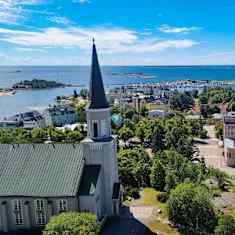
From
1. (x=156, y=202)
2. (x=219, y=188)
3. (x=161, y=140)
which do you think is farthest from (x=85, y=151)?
(x=161, y=140)

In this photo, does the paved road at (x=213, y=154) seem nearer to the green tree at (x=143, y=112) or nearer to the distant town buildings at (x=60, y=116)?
the green tree at (x=143, y=112)

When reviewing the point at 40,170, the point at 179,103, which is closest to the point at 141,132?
the point at 40,170

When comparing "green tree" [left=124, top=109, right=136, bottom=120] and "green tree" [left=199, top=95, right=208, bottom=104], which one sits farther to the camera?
"green tree" [left=199, top=95, right=208, bottom=104]

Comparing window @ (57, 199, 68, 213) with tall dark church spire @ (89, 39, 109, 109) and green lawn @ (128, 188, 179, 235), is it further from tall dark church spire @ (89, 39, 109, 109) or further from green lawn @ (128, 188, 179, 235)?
tall dark church spire @ (89, 39, 109, 109)

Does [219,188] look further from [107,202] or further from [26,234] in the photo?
[26,234]

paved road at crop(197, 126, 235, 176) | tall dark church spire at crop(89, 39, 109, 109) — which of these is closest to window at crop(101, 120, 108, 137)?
tall dark church spire at crop(89, 39, 109, 109)

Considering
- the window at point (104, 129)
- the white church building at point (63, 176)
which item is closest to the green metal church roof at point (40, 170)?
the white church building at point (63, 176)
